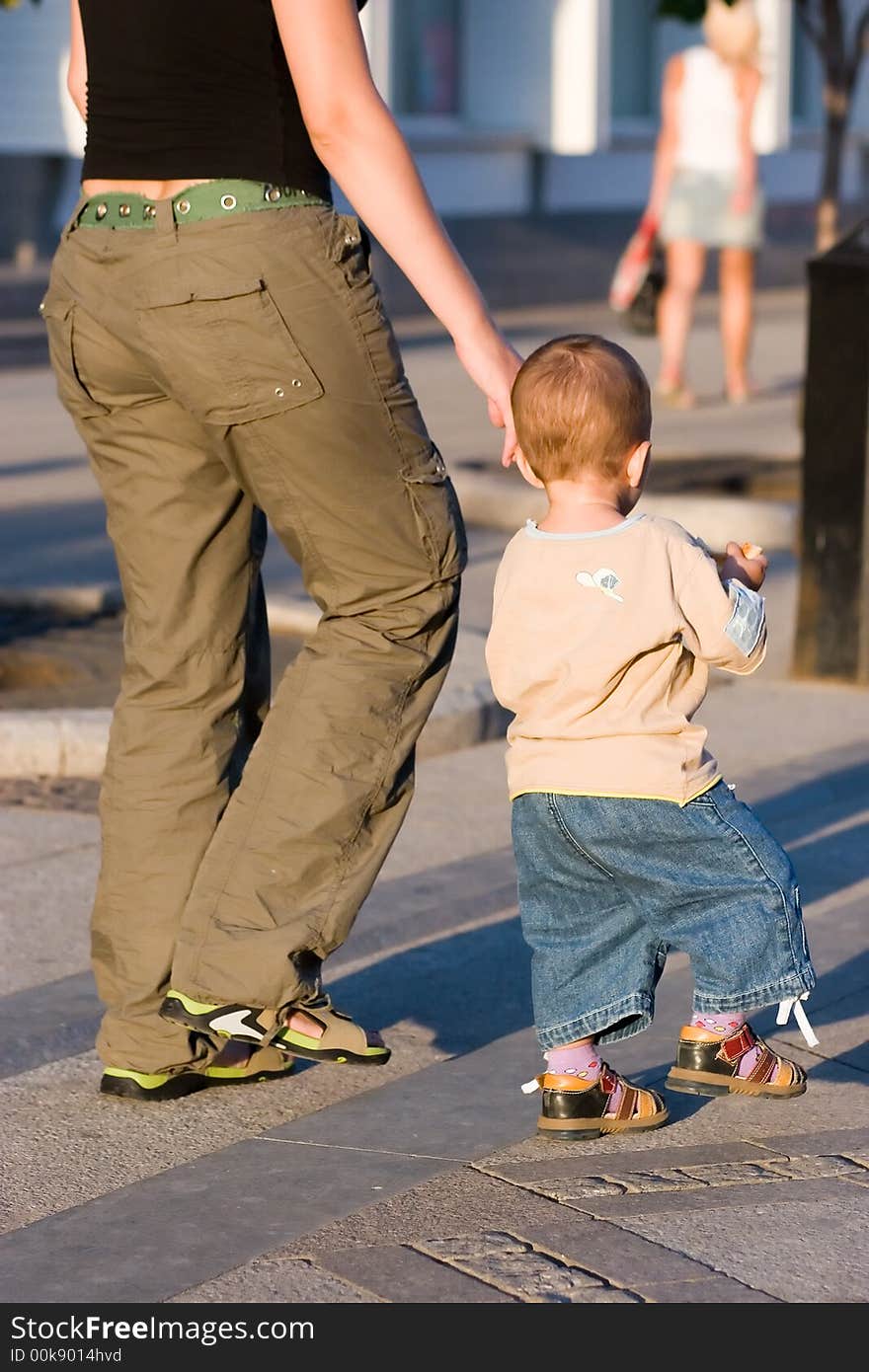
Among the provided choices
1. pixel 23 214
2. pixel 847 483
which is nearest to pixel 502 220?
pixel 23 214

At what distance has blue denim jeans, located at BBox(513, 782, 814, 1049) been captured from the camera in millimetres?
3186

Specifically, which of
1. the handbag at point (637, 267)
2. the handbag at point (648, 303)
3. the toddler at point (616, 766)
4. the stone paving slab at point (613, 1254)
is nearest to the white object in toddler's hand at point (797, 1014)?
the toddler at point (616, 766)

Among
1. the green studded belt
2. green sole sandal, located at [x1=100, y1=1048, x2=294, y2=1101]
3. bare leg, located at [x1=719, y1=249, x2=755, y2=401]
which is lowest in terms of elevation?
bare leg, located at [x1=719, y1=249, x2=755, y2=401]

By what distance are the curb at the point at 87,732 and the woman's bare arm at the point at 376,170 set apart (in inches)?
85.5

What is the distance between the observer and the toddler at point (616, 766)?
10.2ft

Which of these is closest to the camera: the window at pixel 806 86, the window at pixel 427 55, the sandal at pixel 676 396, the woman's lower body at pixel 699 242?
the woman's lower body at pixel 699 242

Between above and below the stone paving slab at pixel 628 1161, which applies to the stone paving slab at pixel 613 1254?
above

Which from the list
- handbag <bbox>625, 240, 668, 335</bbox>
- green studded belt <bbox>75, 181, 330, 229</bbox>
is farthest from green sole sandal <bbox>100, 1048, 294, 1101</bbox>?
handbag <bbox>625, 240, 668, 335</bbox>

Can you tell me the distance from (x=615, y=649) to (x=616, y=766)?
170 millimetres

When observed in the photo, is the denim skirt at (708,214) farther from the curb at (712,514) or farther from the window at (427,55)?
the window at (427,55)

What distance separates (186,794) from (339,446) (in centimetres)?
A: 61

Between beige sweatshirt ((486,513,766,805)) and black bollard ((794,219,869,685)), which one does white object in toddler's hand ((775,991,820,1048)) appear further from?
black bollard ((794,219,869,685))

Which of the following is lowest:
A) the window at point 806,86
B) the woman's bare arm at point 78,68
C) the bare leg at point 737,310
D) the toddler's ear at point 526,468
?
the window at point 806,86
